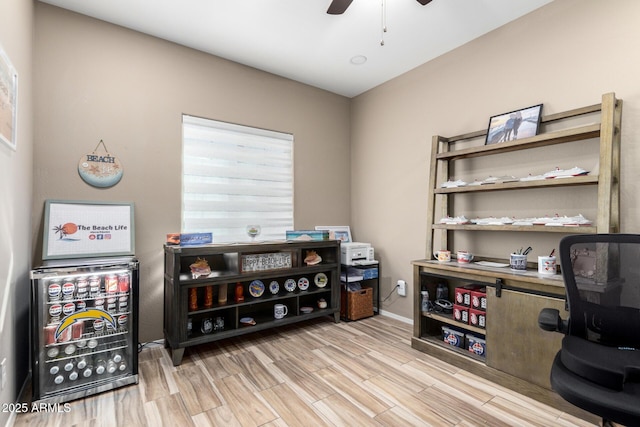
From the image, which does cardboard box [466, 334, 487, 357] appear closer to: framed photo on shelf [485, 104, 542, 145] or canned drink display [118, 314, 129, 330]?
framed photo on shelf [485, 104, 542, 145]

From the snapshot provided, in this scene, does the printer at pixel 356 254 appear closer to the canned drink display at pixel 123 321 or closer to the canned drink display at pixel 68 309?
the canned drink display at pixel 123 321

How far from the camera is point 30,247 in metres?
2.18

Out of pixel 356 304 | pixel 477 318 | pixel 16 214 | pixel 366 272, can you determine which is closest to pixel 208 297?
pixel 16 214

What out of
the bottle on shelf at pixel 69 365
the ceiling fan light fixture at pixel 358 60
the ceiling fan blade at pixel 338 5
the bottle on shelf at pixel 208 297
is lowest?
the bottle on shelf at pixel 69 365

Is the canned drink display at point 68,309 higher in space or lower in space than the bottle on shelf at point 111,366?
higher

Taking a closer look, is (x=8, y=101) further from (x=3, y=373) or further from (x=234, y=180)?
(x=234, y=180)

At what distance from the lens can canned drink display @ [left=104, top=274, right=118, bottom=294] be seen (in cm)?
213

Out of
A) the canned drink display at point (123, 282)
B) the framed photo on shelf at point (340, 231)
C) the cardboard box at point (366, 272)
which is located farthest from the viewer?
the framed photo on shelf at point (340, 231)

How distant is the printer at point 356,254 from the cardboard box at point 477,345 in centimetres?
135

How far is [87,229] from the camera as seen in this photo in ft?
7.80

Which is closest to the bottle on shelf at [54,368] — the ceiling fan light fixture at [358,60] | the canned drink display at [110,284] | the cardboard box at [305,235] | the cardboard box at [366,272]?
the canned drink display at [110,284]

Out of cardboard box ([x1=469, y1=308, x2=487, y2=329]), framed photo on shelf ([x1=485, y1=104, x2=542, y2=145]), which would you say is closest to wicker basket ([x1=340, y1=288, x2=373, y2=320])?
cardboard box ([x1=469, y1=308, x2=487, y2=329])

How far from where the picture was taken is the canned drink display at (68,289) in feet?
6.51

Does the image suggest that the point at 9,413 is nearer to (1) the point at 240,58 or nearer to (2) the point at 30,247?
(2) the point at 30,247
